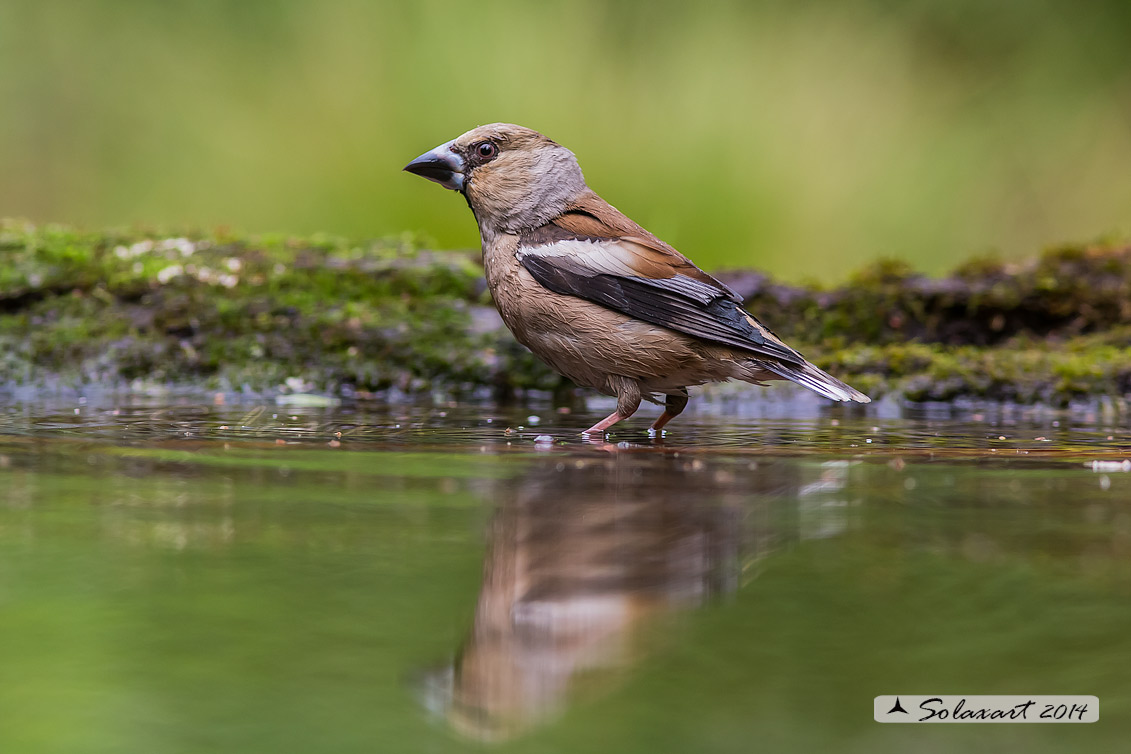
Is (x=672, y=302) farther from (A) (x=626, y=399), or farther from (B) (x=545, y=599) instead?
(B) (x=545, y=599)

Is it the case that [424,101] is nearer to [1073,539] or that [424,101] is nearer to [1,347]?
[1,347]

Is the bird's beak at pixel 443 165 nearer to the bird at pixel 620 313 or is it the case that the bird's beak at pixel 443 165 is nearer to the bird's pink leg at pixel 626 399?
the bird at pixel 620 313

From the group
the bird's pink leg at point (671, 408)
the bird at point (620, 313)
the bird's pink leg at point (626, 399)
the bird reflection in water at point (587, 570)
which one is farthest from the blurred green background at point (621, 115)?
the bird reflection in water at point (587, 570)

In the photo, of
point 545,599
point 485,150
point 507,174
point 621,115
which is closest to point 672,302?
point 507,174

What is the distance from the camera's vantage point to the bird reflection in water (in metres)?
1.44

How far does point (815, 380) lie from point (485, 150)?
1548 millimetres

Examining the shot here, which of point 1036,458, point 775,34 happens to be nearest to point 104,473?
point 1036,458

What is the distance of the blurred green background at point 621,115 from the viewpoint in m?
7.84

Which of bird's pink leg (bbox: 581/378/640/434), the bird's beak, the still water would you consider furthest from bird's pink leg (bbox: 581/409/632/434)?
the bird's beak

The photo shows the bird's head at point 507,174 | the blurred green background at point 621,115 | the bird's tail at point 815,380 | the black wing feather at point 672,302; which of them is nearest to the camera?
the bird's tail at point 815,380

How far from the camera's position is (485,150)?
4.34 meters

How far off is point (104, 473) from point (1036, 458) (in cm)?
246

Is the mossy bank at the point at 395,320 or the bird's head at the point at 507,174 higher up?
the bird's head at the point at 507,174

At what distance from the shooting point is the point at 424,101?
7922mm
